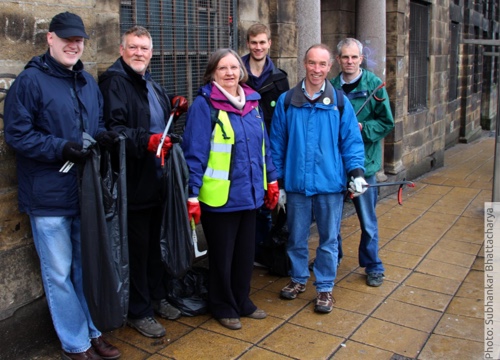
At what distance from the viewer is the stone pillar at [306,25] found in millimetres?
6090

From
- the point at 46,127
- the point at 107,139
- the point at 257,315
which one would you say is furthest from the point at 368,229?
the point at 46,127

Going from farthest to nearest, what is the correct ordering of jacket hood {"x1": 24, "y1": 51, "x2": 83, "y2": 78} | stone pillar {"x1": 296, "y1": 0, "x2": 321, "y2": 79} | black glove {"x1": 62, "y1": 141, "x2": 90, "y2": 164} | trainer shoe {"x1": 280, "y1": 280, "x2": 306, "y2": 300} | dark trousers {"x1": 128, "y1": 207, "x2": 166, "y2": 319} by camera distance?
stone pillar {"x1": 296, "y1": 0, "x2": 321, "y2": 79} → trainer shoe {"x1": 280, "y1": 280, "x2": 306, "y2": 300} → dark trousers {"x1": 128, "y1": 207, "x2": 166, "y2": 319} → jacket hood {"x1": 24, "y1": 51, "x2": 83, "y2": 78} → black glove {"x1": 62, "y1": 141, "x2": 90, "y2": 164}

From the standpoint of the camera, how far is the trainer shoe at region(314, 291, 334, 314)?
4.23 meters

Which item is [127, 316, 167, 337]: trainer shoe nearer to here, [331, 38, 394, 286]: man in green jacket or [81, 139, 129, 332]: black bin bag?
[81, 139, 129, 332]: black bin bag

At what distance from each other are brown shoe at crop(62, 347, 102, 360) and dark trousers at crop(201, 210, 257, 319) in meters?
0.90

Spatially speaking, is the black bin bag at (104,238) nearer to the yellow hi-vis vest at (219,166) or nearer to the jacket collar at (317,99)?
the yellow hi-vis vest at (219,166)

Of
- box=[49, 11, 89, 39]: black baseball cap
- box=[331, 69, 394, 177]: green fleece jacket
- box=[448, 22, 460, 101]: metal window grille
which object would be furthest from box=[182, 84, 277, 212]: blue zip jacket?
box=[448, 22, 460, 101]: metal window grille

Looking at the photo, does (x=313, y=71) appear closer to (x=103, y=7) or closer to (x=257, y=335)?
(x=103, y=7)

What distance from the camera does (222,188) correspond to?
3.77m

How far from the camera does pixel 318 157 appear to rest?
4.13 meters

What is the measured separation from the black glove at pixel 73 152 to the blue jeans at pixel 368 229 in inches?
95.2

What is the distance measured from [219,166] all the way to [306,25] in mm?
2942

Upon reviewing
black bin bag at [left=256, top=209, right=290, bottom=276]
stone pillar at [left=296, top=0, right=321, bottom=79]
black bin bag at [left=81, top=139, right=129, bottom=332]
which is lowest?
black bin bag at [left=256, top=209, right=290, bottom=276]

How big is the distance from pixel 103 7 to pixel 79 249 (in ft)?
5.65
